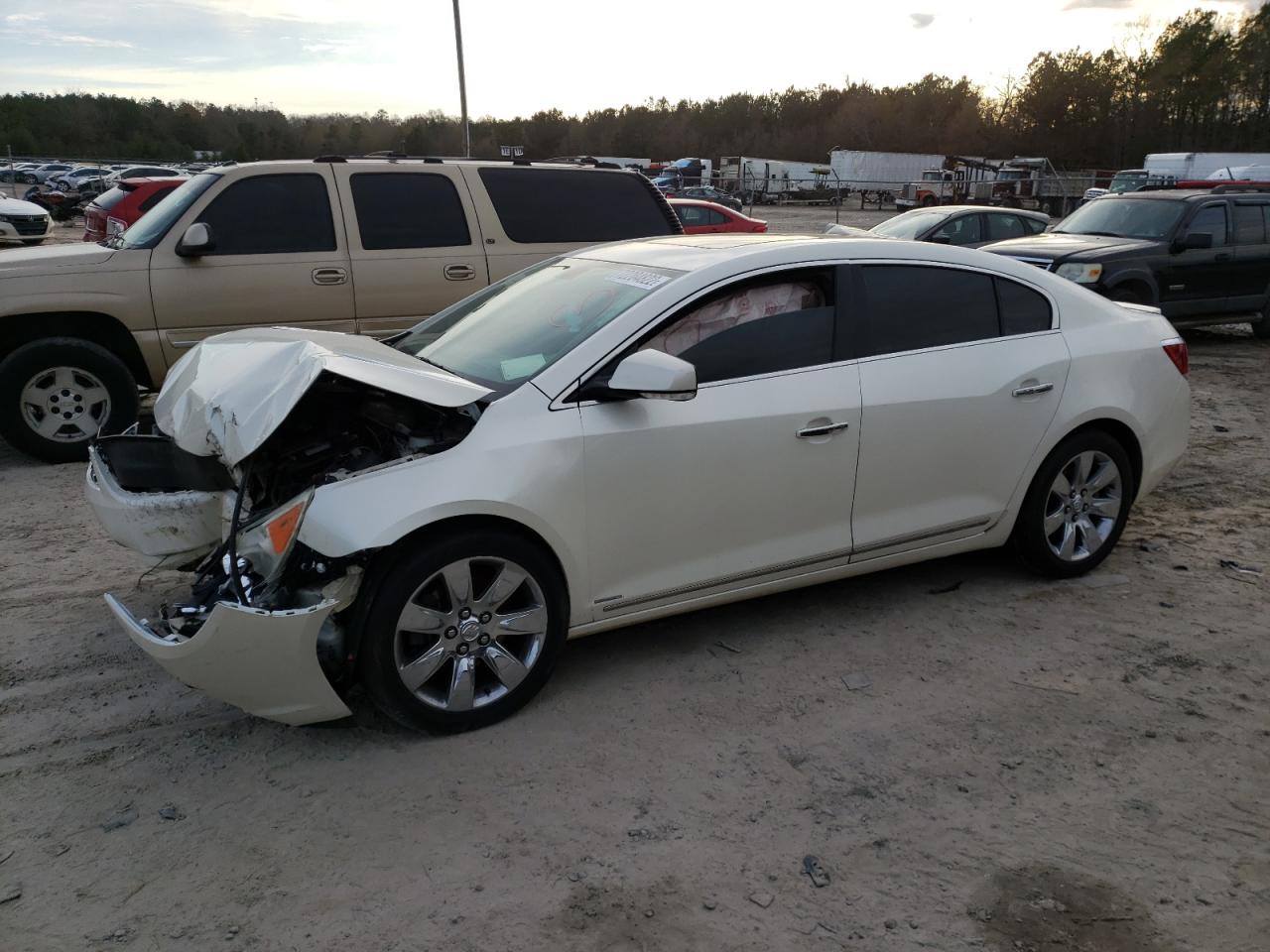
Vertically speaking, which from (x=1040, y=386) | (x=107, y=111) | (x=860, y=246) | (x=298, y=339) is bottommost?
(x=1040, y=386)

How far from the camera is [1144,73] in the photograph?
70125mm

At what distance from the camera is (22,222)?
1958cm

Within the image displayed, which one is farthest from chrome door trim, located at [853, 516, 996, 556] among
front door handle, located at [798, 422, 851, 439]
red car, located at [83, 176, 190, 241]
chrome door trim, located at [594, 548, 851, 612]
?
red car, located at [83, 176, 190, 241]

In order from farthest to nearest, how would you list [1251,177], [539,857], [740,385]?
[1251,177]
[740,385]
[539,857]

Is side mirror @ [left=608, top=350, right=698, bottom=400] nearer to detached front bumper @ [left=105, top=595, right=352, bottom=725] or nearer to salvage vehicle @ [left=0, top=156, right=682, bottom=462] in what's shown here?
detached front bumper @ [left=105, top=595, right=352, bottom=725]

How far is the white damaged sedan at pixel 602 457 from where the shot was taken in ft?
10.6

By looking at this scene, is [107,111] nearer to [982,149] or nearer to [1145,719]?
[982,149]

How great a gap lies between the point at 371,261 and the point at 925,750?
216 inches

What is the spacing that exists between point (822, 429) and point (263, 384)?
83.6 inches

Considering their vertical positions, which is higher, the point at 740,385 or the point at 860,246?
the point at 860,246

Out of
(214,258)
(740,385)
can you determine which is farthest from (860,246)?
(214,258)

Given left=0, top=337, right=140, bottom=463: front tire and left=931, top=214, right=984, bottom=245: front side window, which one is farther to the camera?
left=931, top=214, right=984, bottom=245: front side window

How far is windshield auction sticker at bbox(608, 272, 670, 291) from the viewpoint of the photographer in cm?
389

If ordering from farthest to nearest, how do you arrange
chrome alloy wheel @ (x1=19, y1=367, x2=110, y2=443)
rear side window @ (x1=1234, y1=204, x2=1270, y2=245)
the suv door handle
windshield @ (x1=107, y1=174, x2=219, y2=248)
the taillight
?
rear side window @ (x1=1234, y1=204, x2=1270, y2=245) < the suv door handle < windshield @ (x1=107, y1=174, x2=219, y2=248) < chrome alloy wheel @ (x1=19, y1=367, x2=110, y2=443) < the taillight
